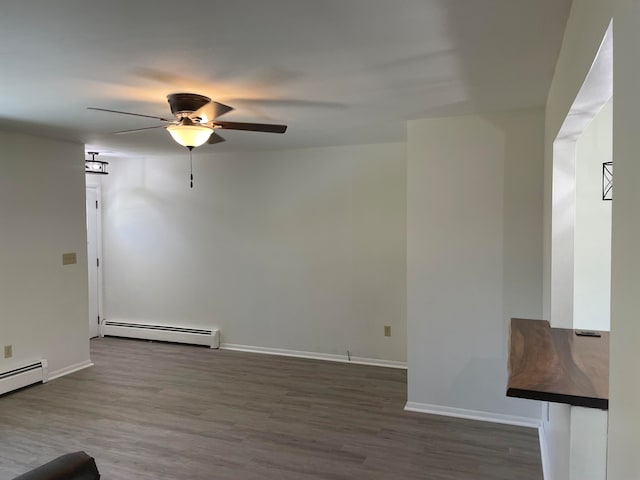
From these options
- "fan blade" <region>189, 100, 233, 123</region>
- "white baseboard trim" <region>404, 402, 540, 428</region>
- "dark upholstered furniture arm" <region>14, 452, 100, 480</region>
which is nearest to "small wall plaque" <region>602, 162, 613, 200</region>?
"white baseboard trim" <region>404, 402, 540, 428</region>

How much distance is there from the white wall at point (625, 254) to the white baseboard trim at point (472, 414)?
2.94 meters

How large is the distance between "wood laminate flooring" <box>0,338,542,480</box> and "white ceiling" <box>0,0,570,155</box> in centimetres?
239

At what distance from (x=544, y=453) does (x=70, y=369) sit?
176 inches

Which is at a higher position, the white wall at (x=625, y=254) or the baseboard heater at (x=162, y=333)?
the white wall at (x=625, y=254)

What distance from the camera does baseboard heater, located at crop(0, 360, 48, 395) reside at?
13.7ft

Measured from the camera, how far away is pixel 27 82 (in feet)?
8.84

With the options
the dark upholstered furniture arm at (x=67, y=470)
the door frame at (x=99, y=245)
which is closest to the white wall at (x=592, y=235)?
the dark upholstered furniture arm at (x=67, y=470)

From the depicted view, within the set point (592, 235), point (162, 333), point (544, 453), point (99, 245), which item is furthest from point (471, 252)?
point (99, 245)

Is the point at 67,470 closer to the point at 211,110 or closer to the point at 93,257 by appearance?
the point at 211,110

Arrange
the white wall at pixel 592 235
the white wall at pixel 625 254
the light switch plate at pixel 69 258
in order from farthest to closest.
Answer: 1. the light switch plate at pixel 69 258
2. the white wall at pixel 592 235
3. the white wall at pixel 625 254

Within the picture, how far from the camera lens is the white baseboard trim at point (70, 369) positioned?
4.66 metres

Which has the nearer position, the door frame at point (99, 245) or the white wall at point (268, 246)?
the white wall at point (268, 246)

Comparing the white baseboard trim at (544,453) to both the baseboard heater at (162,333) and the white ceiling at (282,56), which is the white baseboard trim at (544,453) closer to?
the white ceiling at (282,56)

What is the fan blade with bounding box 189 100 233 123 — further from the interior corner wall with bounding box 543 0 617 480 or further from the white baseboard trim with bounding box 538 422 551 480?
the white baseboard trim with bounding box 538 422 551 480
